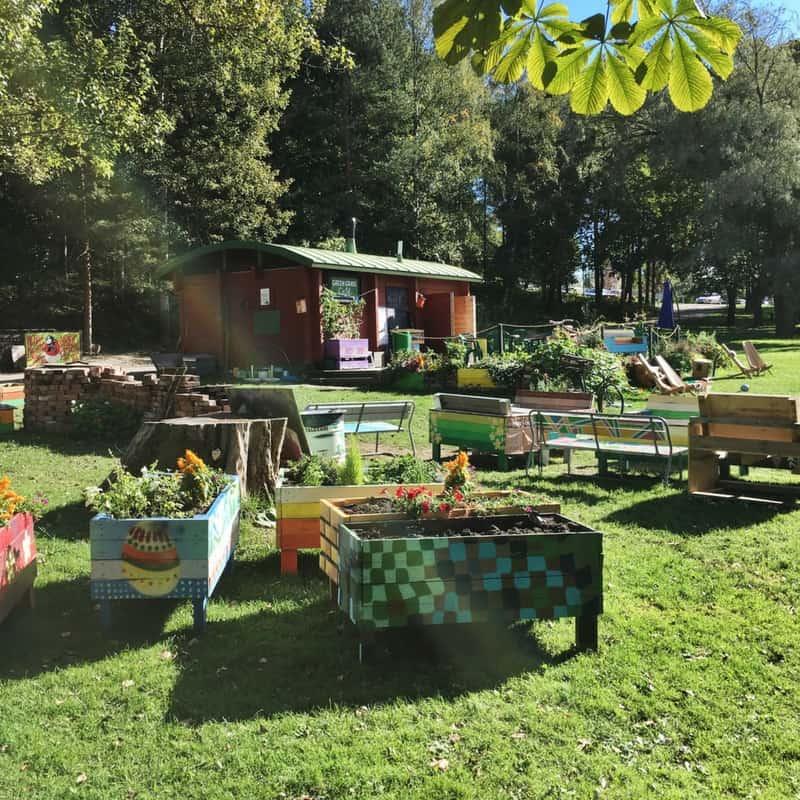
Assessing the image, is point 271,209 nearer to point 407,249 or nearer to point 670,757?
point 407,249

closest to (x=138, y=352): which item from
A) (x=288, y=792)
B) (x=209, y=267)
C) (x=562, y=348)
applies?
(x=209, y=267)

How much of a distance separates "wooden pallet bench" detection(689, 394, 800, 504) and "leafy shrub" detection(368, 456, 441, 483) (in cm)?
274

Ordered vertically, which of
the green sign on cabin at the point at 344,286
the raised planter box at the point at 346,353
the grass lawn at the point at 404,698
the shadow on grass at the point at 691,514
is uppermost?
the green sign on cabin at the point at 344,286

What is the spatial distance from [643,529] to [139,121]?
15050 millimetres

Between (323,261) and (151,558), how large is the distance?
16.2m

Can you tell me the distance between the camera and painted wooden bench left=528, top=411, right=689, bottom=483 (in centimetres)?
797

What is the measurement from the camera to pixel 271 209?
34.2m

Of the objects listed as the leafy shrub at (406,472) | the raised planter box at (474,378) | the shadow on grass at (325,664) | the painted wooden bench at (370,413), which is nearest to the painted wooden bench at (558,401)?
the painted wooden bench at (370,413)

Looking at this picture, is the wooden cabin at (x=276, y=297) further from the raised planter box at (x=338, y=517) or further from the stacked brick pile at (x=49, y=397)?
the raised planter box at (x=338, y=517)

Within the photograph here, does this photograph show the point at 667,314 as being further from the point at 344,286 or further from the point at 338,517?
the point at 338,517

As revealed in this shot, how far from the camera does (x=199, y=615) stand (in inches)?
173

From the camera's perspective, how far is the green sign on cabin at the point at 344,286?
21.1 m

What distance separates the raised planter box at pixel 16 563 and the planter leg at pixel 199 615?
1.07m

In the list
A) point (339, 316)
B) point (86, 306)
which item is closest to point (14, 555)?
point (339, 316)
